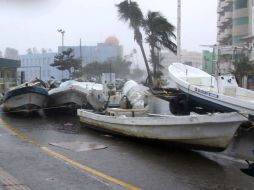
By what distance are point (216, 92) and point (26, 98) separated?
8.77 metres

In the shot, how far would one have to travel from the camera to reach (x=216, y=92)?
15758 millimetres

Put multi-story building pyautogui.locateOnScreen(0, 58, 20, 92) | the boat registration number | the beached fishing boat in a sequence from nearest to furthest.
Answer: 1. the boat registration number
2. the beached fishing boat
3. multi-story building pyautogui.locateOnScreen(0, 58, 20, 92)

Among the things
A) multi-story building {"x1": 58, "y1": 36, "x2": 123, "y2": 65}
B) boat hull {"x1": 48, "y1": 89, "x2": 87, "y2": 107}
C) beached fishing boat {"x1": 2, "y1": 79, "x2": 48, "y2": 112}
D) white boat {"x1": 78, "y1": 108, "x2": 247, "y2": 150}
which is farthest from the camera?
multi-story building {"x1": 58, "y1": 36, "x2": 123, "y2": 65}

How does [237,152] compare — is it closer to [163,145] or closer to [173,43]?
[163,145]

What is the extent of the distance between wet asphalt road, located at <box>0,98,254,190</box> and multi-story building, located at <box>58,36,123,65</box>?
6702 cm

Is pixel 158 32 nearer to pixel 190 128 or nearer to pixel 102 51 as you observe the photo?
Answer: pixel 190 128

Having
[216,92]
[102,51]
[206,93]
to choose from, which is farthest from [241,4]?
[216,92]

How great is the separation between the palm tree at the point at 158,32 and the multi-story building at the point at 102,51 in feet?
A: 144

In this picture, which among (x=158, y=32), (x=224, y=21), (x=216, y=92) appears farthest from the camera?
(x=224, y=21)

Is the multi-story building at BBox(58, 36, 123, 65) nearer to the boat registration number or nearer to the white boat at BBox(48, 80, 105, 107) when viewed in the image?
the white boat at BBox(48, 80, 105, 107)

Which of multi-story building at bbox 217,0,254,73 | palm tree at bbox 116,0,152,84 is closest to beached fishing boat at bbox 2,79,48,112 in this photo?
multi-story building at bbox 217,0,254,73

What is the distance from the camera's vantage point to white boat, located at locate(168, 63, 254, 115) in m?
14.5

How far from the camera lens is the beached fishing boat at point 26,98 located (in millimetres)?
20172

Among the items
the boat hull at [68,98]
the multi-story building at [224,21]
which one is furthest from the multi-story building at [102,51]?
the boat hull at [68,98]
